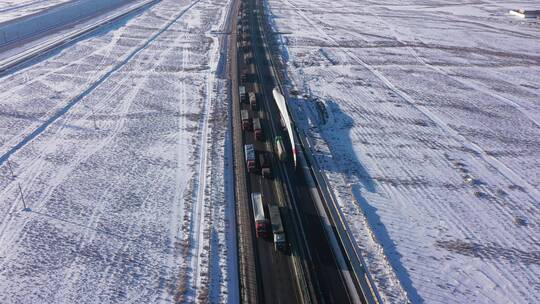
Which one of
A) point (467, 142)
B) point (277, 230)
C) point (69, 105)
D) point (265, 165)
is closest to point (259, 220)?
point (277, 230)

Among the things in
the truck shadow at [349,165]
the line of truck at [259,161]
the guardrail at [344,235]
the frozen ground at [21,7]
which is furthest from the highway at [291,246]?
the frozen ground at [21,7]

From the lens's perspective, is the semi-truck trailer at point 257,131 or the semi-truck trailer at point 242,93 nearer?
the semi-truck trailer at point 257,131

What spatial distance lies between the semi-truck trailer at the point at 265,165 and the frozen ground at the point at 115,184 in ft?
11.0

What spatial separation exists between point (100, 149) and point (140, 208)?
37.1ft

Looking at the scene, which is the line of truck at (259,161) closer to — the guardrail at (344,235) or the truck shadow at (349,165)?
the guardrail at (344,235)

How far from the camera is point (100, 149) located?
121ft

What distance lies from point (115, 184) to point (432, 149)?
101 feet

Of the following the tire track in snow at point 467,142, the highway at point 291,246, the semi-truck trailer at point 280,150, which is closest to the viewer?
the highway at point 291,246

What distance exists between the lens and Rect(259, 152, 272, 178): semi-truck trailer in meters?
32.7

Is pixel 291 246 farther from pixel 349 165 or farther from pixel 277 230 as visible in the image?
pixel 349 165

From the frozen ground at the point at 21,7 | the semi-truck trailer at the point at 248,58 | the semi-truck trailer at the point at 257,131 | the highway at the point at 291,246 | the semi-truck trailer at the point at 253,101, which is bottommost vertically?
the highway at the point at 291,246

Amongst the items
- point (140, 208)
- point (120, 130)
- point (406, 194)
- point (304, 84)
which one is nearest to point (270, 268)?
point (140, 208)

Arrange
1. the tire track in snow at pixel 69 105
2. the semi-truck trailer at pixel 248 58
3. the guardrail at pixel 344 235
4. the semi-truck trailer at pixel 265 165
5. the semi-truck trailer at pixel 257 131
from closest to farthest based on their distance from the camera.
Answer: the guardrail at pixel 344 235
the semi-truck trailer at pixel 265 165
the tire track in snow at pixel 69 105
the semi-truck trailer at pixel 257 131
the semi-truck trailer at pixel 248 58

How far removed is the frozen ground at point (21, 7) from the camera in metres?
88.9
